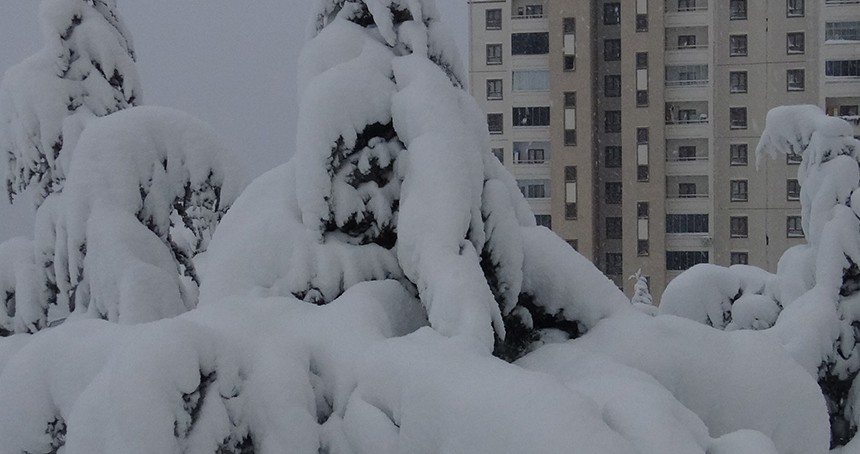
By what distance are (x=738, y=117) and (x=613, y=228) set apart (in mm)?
6717

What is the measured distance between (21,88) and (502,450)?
268 inches

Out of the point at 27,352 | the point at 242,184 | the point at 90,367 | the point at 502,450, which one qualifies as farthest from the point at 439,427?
the point at 242,184

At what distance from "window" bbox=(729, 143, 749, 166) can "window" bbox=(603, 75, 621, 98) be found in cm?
511

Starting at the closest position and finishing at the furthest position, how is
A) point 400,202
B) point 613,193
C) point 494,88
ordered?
point 400,202 → point 494,88 → point 613,193

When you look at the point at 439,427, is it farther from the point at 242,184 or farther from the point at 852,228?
the point at 852,228

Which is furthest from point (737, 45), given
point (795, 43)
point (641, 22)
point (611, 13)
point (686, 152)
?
point (611, 13)

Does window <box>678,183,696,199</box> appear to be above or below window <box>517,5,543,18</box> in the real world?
below

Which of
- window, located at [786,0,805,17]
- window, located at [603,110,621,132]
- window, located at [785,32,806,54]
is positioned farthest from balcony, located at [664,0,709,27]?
window, located at [603,110,621,132]

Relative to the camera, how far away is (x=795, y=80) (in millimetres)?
37188

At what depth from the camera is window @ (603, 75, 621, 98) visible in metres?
37.4

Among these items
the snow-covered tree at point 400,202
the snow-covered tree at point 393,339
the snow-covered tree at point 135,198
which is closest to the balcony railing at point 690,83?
the snow-covered tree at point 135,198

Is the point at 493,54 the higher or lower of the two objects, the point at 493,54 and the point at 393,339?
the higher

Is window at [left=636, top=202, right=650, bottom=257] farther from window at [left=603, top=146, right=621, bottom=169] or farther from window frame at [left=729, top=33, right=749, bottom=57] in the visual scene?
window frame at [left=729, top=33, right=749, bottom=57]

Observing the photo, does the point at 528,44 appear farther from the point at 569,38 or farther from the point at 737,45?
the point at 737,45
